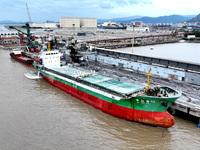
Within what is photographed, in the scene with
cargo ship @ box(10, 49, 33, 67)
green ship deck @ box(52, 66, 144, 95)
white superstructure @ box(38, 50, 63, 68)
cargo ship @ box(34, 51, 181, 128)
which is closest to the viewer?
cargo ship @ box(34, 51, 181, 128)

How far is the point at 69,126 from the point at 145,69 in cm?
1565

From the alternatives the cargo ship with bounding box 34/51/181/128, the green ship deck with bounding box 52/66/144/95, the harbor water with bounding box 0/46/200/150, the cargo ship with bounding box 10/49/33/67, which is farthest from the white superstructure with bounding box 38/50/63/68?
the cargo ship with bounding box 10/49/33/67

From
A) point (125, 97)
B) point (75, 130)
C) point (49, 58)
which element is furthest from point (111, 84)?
point (49, 58)

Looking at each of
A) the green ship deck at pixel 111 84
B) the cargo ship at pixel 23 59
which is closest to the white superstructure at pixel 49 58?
the green ship deck at pixel 111 84

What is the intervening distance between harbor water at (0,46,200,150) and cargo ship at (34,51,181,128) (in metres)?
0.73

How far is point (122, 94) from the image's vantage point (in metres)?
15.0

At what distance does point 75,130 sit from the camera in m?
14.6

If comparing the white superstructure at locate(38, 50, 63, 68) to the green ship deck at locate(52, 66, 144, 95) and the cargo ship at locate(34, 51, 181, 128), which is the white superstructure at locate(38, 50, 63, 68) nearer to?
the green ship deck at locate(52, 66, 144, 95)

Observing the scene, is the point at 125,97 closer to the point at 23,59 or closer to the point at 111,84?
the point at 111,84

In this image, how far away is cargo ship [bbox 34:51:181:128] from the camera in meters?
14.3

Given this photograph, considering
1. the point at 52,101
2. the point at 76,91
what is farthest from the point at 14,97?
the point at 76,91

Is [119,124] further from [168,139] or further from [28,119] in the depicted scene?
[28,119]

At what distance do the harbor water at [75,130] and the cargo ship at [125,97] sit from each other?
0.73 meters

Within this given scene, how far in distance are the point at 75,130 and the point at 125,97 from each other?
17.3 feet
